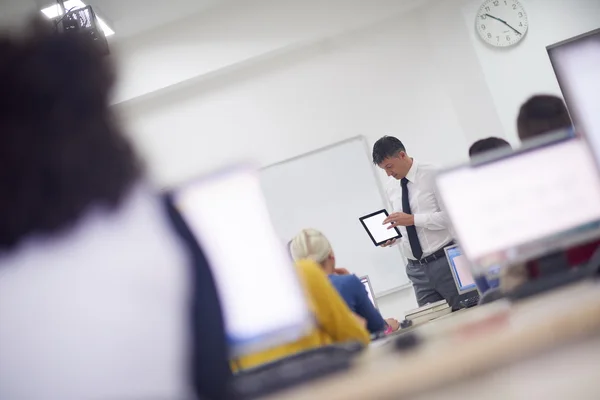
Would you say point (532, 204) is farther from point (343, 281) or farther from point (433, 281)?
point (433, 281)

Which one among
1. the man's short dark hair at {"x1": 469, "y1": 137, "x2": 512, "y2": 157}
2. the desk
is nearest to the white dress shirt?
the man's short dark hair at {"x1": 469, "y1": 137, "x2": 512, "y2": 157}

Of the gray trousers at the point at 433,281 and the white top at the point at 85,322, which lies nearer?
the white top at the point at 85,322

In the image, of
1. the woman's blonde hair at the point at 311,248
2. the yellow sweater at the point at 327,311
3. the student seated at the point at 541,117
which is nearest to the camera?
the yellow sweater at the point at 327,311

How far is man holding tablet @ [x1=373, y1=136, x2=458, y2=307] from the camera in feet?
11.1

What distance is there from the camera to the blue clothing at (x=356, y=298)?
226 cm

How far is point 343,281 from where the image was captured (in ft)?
7.47

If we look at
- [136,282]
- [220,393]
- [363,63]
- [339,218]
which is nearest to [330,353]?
[220,393]

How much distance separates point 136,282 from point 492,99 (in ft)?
14.6

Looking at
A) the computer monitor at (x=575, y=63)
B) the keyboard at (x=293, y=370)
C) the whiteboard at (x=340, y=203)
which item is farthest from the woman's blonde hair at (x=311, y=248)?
the whiteboard at (x=340, y=203)

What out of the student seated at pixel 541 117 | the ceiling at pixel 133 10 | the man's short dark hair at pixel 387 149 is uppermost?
the ceiling at pixel 133 10

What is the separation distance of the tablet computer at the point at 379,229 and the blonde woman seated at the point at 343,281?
1.26m

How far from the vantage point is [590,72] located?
4094mm

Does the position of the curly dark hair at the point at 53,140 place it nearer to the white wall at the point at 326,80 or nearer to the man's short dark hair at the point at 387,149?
the man's short dark hair at the point at 387,149

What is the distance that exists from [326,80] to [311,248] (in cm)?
311
